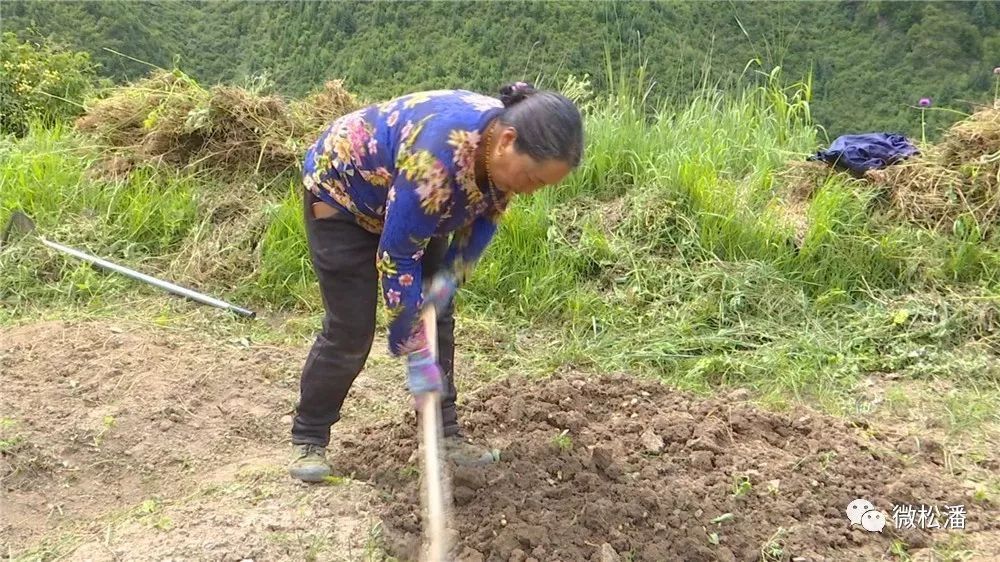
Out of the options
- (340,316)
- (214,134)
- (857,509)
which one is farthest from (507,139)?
(214,134)

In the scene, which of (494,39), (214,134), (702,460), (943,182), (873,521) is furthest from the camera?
(494,39)

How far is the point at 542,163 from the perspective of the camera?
1947 millimetres

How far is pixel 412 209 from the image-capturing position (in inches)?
80.1

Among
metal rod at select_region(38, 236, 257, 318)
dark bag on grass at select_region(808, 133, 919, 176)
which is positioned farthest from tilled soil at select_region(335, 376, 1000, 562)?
dark bag on grass at select_region(808, 133, 919, 176)

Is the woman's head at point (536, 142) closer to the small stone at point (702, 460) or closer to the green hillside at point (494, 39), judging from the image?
the small stone at point (702, 460)

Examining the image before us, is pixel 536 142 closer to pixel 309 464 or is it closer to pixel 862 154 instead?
pixel 309 464

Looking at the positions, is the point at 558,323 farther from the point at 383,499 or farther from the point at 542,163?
the point at 542,163

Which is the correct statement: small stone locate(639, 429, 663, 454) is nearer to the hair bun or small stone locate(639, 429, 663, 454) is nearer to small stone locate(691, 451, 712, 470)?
small stone locate(691, 451, 712, 470)

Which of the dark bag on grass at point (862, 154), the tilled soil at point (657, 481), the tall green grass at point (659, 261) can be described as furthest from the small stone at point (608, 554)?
the dark bag on grass at point (862, 154)

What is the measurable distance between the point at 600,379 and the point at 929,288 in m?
1.87

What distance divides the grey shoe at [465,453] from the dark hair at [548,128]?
3.95 feet

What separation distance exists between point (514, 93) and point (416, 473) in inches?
52.6

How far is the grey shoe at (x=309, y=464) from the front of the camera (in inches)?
106

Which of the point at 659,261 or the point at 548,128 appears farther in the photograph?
the point at 659,261
